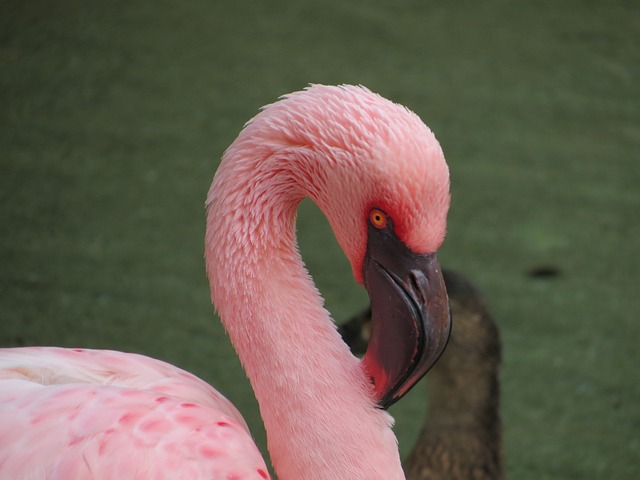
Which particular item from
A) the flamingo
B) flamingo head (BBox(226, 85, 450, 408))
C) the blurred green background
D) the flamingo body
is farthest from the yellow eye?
the blurred green background

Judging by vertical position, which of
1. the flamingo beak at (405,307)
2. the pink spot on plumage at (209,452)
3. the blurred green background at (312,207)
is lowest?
the blurred green background at (312,207)

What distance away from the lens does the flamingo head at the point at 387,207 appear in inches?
62.1

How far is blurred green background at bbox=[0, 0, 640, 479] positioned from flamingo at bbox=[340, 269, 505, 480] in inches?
16.3

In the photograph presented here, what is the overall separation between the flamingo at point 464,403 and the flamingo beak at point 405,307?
3.22ft

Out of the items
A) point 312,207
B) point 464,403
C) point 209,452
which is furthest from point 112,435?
point 312,207

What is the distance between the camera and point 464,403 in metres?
2.68

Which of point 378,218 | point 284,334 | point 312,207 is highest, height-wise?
point 378,218

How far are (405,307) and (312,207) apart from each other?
2.42 m

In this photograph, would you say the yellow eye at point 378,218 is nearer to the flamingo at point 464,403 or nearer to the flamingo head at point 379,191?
the flamingo head at point 379,191

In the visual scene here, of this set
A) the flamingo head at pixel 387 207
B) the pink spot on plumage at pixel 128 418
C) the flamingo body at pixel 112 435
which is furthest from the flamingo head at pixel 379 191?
the pink spot on plumage at pixel 128 418

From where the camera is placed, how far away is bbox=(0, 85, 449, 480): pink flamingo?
1.62 meters

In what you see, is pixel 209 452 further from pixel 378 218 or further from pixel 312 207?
pixel 312 207

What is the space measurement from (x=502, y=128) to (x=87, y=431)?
3476 mm

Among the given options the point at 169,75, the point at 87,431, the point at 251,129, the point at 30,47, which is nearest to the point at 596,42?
the point at 169,75
